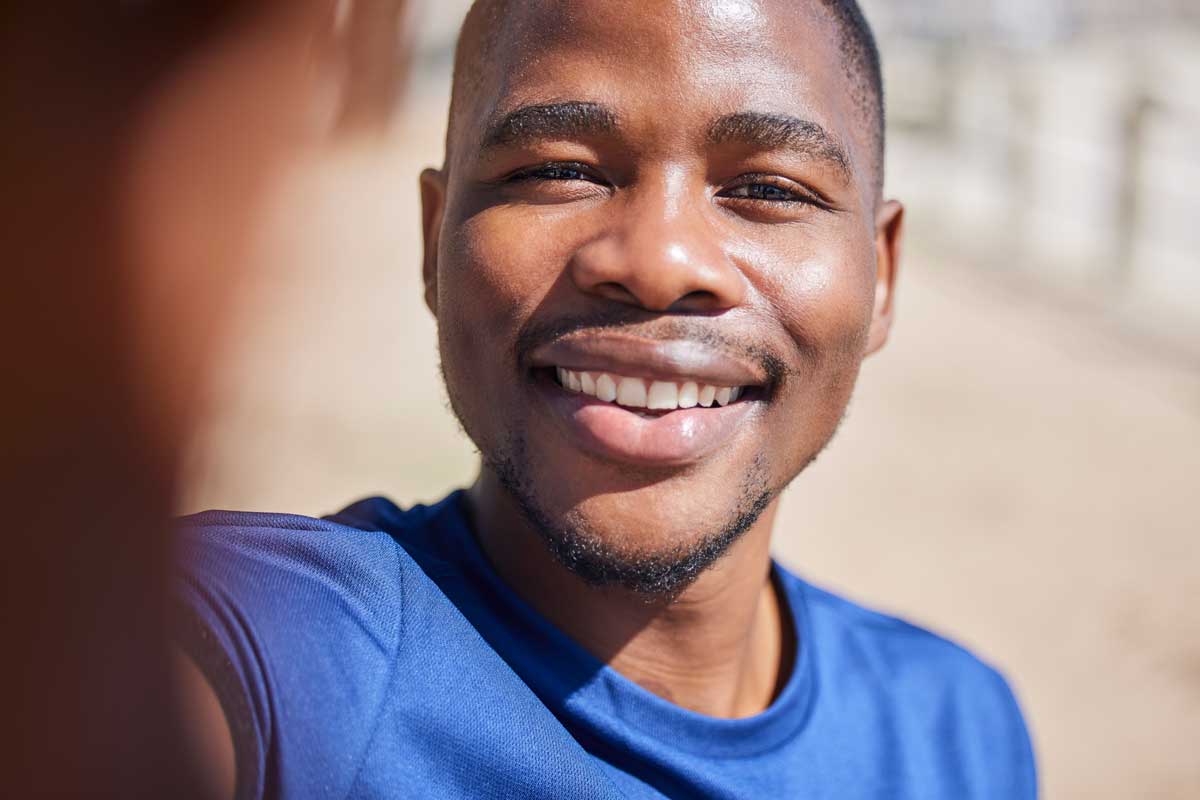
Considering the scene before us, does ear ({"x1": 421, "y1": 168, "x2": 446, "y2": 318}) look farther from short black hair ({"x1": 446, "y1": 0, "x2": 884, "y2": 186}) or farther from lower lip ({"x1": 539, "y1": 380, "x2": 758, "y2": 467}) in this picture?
lower lip ({"x1": 539, "y1": 380, "x2": 758, "y2": 467})

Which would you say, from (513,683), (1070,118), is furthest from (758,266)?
(1070,118)

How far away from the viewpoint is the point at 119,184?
2.12ft

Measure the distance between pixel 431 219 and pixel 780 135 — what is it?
80 centimetres

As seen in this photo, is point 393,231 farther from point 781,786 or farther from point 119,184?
point 119,184

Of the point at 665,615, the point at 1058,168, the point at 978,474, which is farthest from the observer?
the point at 1058,168

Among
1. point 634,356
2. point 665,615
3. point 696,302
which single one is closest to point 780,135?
point 696,302

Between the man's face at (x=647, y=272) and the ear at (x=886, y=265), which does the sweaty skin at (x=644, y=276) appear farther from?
the ear at (x=886, y=265)

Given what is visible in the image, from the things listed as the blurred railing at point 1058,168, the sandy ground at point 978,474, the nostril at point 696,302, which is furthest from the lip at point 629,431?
the blurred railing at point 1058,168

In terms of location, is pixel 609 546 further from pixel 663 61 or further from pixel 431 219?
pixel 431 219

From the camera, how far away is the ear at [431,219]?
7.04 feet

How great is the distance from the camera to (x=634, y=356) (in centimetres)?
165

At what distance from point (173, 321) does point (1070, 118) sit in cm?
1595

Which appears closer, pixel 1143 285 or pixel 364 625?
pixel 364 625

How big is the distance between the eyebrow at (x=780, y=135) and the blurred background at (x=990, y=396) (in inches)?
19.8
